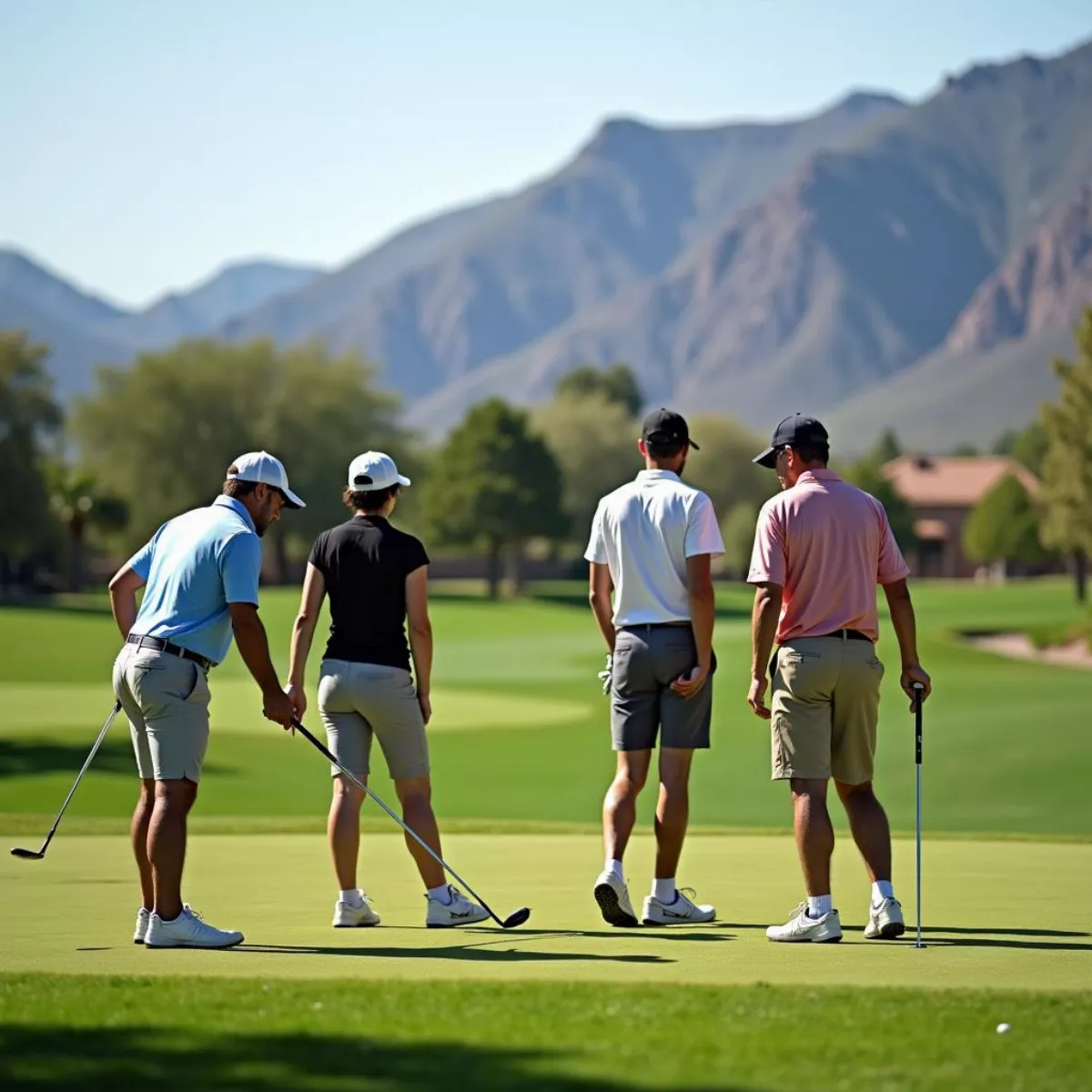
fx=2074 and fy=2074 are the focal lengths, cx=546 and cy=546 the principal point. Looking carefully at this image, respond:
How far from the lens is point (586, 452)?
126 m

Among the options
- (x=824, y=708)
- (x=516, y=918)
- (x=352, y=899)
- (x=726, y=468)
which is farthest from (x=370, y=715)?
(x=726, y=468)

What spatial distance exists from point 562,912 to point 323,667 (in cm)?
169

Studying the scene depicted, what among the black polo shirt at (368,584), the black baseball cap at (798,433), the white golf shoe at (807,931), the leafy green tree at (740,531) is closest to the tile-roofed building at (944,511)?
the leafy green tree at (740,531)

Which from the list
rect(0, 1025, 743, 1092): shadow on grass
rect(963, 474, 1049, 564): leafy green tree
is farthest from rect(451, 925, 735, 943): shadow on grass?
rect(963, 474, 1049, 564): leafy green tree

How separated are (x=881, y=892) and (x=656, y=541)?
1939 millimetres

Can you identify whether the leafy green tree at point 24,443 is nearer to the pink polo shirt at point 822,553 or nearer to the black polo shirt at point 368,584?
the black polo shirt at point 368,584

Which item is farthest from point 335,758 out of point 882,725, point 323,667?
point 882,725

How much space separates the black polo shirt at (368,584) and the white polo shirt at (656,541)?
2.97ft

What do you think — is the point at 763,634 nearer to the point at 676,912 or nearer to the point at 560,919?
the point at 676,912

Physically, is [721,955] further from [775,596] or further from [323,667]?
[323,667]

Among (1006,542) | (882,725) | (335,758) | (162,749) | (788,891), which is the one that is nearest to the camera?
(162,749)

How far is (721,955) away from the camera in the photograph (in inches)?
330

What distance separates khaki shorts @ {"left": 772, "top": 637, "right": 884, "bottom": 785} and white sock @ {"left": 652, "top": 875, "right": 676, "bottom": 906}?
2.72ft

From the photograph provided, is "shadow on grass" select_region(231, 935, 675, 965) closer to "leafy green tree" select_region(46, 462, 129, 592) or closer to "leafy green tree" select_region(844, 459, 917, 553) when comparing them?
"leafy green tree" select_region(46, 462, 129, 592)
